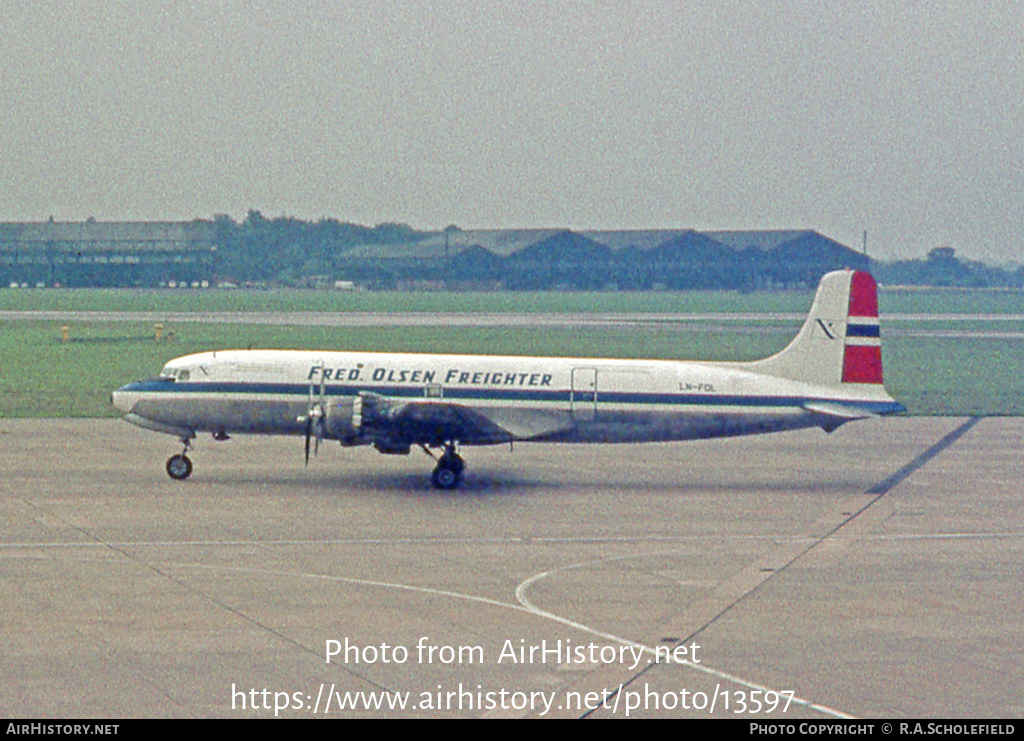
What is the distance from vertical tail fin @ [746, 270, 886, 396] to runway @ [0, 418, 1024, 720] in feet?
9.92

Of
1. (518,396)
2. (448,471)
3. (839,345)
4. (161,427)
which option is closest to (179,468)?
(161,427)

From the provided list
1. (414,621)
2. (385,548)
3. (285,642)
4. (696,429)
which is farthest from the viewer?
(696,429)

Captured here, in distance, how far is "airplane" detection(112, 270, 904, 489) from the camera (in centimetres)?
3528

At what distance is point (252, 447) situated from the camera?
4275 cm

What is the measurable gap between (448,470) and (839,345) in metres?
11.1

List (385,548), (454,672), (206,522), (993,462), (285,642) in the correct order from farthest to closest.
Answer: (993,462) < (206,522) < (385,548) < (285,642) < (454,672)

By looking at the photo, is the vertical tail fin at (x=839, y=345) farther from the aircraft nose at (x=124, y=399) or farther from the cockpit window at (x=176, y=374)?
the aircraft nose at (x=124, y=399)

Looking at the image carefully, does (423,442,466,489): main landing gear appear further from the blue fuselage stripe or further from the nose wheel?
the blue fuselage stripe

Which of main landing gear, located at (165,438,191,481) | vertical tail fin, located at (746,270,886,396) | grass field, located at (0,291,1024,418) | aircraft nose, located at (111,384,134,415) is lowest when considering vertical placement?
main landing gear, located at (165,438,191,481)

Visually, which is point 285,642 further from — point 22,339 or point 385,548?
point 22,339

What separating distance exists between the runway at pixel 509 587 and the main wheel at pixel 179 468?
1.22 feet

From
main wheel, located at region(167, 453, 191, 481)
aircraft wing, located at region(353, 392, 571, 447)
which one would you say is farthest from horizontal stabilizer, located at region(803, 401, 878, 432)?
main wheel, located at region(167, 453, 191, 481)
